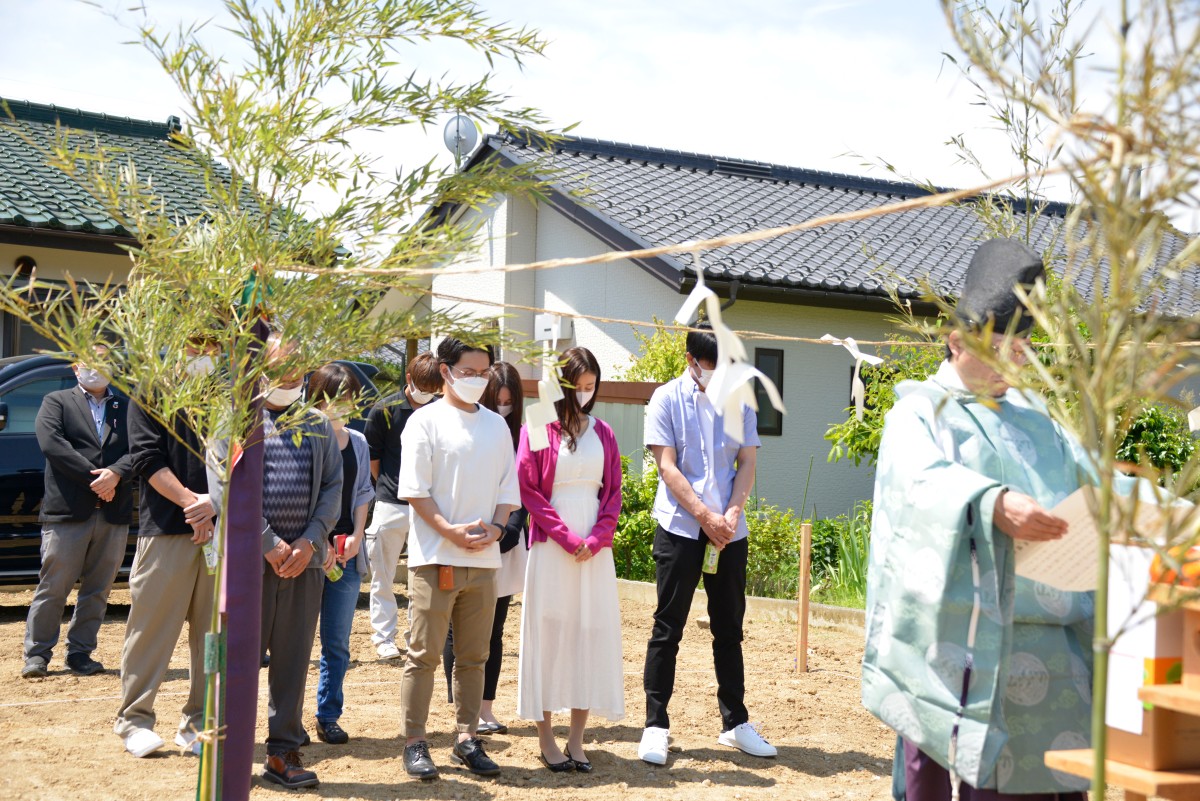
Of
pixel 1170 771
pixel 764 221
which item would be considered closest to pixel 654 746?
pixel 1170 771

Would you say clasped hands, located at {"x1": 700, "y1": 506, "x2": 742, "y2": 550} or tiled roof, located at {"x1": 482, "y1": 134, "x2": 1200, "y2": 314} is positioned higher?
tiled roof, located at {"x1": 482, "y1": 134, "x2": 1200, "y2": 314}

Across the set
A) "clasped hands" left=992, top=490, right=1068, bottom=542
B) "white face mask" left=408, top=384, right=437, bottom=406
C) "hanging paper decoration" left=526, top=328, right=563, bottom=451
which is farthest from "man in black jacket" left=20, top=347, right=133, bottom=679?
"clasped hands" left=992, top=490, right=1068, bottom=542

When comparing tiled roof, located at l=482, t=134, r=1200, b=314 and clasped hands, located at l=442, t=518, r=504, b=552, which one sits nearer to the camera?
clasped hands, located at l=442, t=518, r=504, b=552

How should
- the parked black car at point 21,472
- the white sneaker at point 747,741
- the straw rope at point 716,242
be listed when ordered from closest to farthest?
the straw rope at point 716,242, the white sneaker at point 747,741, the parked black car at point 21,472

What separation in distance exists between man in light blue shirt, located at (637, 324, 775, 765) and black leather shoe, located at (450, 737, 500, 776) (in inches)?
29.5

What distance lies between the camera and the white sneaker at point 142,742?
5371mm

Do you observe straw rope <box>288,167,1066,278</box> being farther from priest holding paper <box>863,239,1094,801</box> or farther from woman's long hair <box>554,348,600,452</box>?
woman's long hair <box>554,348,600,452</box>

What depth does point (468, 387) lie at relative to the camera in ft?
17.4

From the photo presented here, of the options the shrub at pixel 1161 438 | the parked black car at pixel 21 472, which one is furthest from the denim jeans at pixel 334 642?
the shrub at pixel 1161 438

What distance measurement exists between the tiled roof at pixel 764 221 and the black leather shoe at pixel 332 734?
6819 mm

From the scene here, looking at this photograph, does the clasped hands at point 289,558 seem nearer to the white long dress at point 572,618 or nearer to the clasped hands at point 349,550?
the clasped hands at point 349,550

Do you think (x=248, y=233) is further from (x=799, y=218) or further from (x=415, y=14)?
(x=799, y=218)

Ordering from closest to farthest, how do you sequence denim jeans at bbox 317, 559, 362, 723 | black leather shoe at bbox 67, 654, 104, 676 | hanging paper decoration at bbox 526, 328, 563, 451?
hanging paper decoration at bbox 526, 328, 563, 451 < denim jeans at bbox 317, 559, 362, 723 < black leather shoe at bbox 67, 654, 104, 676

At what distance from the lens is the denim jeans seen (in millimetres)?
5883
